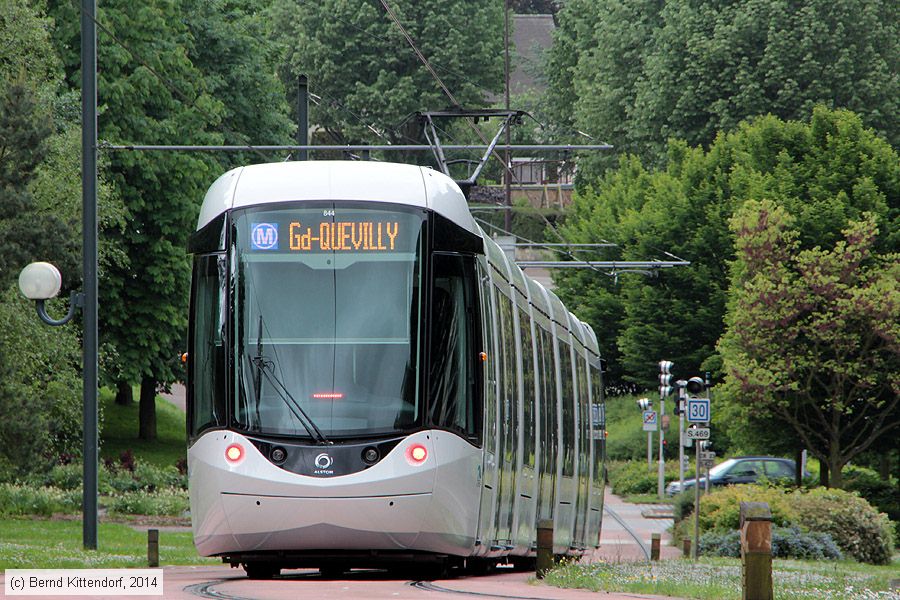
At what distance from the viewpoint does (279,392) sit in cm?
1360

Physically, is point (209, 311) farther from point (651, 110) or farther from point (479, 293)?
point (651, 110)

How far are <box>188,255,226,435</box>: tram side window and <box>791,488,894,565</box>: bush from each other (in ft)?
67.0

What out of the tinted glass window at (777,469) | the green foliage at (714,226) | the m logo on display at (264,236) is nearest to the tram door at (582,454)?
the m logo on display at (264,236)

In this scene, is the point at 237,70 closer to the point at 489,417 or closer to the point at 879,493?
the point at 879,493

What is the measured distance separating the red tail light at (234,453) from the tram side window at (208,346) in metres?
0.24

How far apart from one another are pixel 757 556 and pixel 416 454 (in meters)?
3.42

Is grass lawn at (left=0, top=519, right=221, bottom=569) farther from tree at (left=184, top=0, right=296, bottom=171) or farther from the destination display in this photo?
tree at (left=184, top=0, right=296, bottom=171)

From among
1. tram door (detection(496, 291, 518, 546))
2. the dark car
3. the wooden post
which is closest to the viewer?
tram door (detection(496, 291, 518, 546))

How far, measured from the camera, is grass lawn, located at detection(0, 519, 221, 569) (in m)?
19.1

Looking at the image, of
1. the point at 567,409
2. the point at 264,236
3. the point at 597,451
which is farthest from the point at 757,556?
the point at 597,451

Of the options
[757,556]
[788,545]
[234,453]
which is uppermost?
[234,453]

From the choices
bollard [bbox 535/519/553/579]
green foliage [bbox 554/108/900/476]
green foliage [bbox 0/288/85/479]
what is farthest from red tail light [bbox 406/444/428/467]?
green foliage [bbox 554/108/900/476]

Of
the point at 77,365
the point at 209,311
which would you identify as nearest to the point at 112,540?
the point at 77,365

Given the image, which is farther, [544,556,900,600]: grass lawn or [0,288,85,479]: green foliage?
[0,288,85,479]: green foliage
